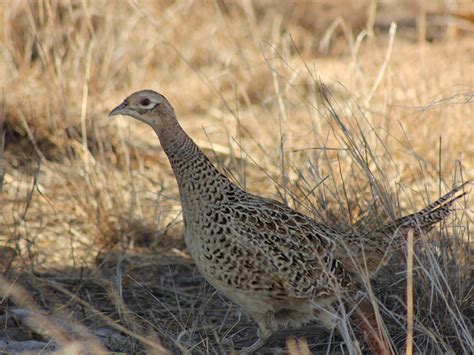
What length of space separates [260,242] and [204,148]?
2697mm

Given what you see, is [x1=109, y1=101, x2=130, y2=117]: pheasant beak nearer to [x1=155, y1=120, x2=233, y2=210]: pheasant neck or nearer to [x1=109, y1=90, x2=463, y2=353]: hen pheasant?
[x1=109, y1=90, x2=463, y2=353]: hen pheasant

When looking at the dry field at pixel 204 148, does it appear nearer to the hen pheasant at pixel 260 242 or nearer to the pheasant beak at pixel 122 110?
the hen pheasant at pixel 260 242

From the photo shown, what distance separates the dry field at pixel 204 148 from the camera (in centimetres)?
401

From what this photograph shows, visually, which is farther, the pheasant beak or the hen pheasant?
the pheasant beak

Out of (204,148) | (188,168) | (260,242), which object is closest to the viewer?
(260,242)

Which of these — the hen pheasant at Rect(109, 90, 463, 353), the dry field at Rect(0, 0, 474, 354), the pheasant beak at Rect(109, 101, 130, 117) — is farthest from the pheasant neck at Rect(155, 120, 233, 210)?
the dry field at Rect(0, 0, 474, 354)

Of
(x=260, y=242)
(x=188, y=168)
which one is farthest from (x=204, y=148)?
(x=260, y=242)

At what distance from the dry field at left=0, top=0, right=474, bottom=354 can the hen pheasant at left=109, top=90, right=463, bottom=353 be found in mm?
153

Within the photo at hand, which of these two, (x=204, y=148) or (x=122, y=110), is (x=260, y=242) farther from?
(x=204, y=148)

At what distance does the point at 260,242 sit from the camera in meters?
3.76

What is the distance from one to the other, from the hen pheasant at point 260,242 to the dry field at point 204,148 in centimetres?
15

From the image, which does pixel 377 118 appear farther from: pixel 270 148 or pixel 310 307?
pixel 310 307

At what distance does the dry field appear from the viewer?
4.01m

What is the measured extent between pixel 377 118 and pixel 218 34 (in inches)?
115
